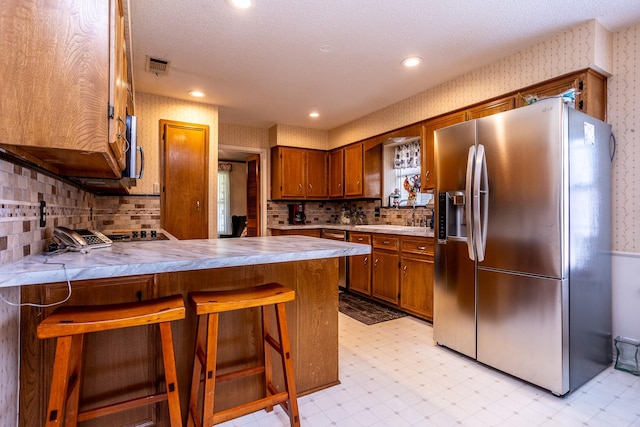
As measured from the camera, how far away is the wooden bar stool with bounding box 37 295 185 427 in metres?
1.05

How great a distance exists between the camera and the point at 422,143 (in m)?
3.52

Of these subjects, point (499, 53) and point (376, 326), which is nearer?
point (499, 53)

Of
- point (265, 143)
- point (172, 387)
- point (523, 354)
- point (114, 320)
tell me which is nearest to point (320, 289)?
point (172, 387)

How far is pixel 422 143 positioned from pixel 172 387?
126 inches

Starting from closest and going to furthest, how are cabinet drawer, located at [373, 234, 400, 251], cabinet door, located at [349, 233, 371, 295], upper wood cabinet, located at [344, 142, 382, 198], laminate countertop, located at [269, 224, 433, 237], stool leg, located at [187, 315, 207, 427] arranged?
1. stool leg, located at [187, 315, 207, 427]
2. laminate countertop, located at [269, 224, 433, 237]
3. cabinet drawer, located at [373, 234, 400, 251]
4. cabinet door, located at [349, 233, 371, 295]
5. upper wood cabinet, located at [344, 142, 382, 198]

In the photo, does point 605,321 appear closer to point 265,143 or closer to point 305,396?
point 305,396

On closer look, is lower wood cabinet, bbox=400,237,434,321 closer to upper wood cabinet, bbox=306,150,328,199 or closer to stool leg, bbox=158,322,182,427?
upper wood cabinet, bbox=306,150,328,199

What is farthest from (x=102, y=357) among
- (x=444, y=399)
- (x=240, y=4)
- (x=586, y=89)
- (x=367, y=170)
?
(x=367, y=170)

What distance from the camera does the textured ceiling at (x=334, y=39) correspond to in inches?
84.0

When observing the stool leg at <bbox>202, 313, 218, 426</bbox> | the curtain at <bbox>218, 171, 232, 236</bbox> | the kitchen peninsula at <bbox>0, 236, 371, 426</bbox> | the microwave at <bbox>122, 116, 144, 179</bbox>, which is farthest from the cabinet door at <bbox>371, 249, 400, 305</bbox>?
the curtain at <bbox>218, 171, 232, 236</bbox>

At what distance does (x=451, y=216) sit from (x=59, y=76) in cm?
237

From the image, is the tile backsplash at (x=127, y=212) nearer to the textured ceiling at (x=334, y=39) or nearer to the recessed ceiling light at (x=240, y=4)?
the textured ceiling at (x=334, y=39)

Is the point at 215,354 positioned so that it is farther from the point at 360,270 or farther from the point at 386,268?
the point at 360,270

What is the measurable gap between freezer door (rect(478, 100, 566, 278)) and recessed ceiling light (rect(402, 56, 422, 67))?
3.13 ft
